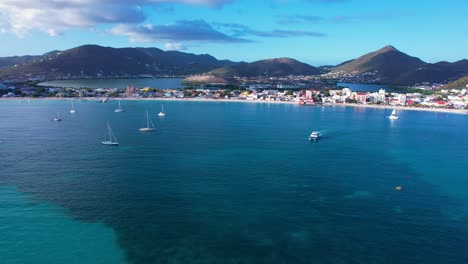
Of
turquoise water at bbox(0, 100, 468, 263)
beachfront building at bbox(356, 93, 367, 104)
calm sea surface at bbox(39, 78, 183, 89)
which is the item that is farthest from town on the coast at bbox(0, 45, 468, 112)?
turquoise water at bbox(0, 100, 468, 263)

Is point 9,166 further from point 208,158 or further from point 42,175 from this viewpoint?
point 208,158

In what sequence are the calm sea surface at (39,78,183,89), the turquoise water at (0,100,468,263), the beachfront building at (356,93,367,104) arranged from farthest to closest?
the calm sea surface at (39,78,183,89) → the beachfront building at (356,93,367,104) → the turquoise water at (0,100,468,263)

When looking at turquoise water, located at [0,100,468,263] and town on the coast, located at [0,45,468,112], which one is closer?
turquoise water, located at [0,100,468,263]

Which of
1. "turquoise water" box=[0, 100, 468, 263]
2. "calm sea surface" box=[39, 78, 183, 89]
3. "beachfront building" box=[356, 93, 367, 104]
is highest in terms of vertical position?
"calm sea surface" box=[39, 78, 183, 89]

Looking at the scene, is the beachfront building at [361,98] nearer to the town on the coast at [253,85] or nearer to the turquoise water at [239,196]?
the town on the coast at [253,85]

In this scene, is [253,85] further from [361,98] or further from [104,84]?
[104,84]

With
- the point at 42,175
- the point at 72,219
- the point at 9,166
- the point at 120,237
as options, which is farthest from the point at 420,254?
the point at 9,166

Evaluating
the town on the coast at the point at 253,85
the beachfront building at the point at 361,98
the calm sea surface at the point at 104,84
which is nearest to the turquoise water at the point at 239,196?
the beachfront building at the point at 361,98

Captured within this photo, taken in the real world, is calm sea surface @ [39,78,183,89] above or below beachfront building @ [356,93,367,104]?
above

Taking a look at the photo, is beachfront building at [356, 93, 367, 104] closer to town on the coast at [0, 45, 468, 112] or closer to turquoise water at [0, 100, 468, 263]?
town on the coast at [0, 45, 468, 112]
